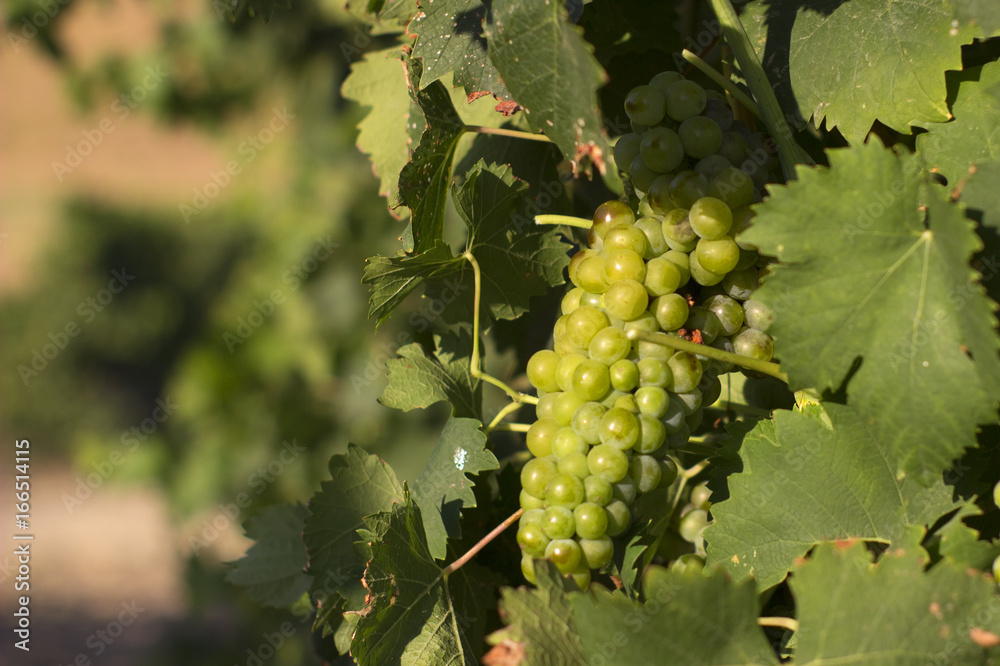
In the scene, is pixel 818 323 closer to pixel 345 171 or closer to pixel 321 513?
pixel 321 513

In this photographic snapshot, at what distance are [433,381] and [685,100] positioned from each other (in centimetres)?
43

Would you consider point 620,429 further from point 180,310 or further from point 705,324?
point 180,310

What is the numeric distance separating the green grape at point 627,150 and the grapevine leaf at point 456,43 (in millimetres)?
127

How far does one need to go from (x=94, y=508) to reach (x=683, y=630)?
7530 millimetres

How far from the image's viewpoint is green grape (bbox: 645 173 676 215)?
0.70 metres

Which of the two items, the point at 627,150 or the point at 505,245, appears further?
the point at 505,245

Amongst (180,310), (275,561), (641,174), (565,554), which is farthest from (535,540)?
(180,310)

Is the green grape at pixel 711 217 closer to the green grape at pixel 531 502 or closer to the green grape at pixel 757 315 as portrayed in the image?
the green grape at pixel 757 315

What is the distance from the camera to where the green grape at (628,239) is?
70cm

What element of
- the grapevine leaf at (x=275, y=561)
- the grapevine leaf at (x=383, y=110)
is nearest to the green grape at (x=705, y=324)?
the grapevine leaf at (x=383, y=110)

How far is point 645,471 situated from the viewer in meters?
0.66

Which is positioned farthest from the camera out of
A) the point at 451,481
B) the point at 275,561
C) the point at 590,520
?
the point at 275,561

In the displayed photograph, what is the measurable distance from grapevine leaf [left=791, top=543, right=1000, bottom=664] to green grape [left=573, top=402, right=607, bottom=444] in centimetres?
19

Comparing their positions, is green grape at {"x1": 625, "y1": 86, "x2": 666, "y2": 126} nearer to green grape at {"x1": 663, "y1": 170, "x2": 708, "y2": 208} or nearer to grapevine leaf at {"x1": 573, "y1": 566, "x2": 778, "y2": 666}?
green grape at {"x1": 663, "y1": 170, "x2": 708, "y2": 208}
